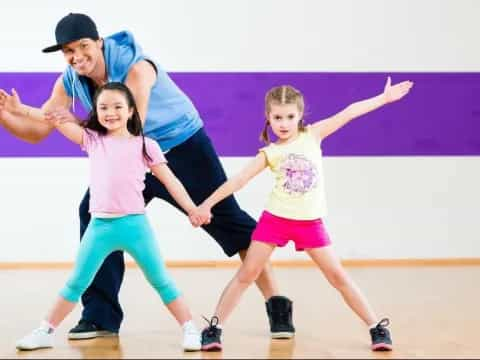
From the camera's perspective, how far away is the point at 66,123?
331 centimetres

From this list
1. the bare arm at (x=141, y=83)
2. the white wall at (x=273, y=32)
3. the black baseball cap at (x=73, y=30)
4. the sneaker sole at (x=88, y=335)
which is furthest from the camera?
the white wall at (x=273, y=32)

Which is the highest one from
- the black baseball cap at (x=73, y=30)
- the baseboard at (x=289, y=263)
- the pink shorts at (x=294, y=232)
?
the black baseball cap at (x=73, y=30)

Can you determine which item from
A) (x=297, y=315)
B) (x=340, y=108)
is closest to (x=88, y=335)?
(x=297, y=315)

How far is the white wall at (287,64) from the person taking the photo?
18.9ft

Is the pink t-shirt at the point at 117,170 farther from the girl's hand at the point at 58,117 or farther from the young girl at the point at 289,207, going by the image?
the young girl at the point at 289,207

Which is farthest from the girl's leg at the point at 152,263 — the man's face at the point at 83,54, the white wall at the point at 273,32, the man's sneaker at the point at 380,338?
the white wall at the point at 273,32

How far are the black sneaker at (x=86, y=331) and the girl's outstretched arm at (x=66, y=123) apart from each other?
0.73 metres

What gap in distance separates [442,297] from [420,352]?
137 centimetres

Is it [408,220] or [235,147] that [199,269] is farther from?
[408,220]

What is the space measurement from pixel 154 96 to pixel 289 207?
26.2 inches

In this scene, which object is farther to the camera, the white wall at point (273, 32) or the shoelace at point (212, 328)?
the white wall at point (273, 32)

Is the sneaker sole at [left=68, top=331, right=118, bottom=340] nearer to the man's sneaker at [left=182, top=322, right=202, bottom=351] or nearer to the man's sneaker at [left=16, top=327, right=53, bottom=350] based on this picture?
the man's sneaker at [left=16, top=327, right=53, bottom=350]

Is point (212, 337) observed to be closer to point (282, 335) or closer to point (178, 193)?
point (282, 335)

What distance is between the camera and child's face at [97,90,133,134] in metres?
3.24
